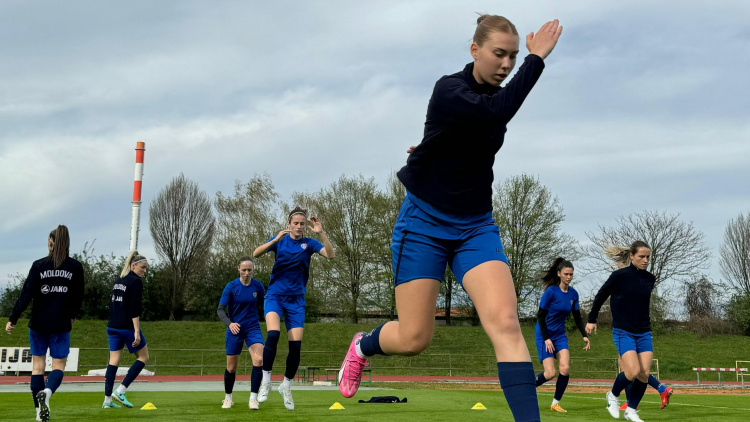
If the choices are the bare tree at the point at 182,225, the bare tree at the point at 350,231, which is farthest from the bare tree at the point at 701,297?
the bare tree at the point at 182,225

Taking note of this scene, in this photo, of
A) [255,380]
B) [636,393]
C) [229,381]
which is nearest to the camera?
[636,393]

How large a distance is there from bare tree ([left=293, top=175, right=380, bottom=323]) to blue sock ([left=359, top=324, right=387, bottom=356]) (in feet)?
141

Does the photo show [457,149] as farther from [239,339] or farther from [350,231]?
[350,231]

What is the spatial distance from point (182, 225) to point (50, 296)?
48101mm

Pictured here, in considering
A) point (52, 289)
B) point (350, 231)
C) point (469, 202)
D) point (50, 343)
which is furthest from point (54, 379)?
point (350, 231)

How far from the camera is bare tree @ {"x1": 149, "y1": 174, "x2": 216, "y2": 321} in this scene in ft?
178

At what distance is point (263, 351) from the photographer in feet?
32.5

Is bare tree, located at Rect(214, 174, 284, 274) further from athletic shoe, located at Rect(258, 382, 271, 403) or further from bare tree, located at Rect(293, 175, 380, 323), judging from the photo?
athletic shoe, located at Rect(258, 382, 271, 403)

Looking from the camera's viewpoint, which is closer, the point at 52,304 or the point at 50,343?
the point at 52,304

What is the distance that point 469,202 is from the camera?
3879 mm

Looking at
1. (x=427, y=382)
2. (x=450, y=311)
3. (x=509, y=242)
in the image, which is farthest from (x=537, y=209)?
(x=427, y=382)

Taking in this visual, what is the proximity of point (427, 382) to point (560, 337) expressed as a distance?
14483 millimetres

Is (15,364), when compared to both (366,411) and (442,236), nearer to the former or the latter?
(366,411)

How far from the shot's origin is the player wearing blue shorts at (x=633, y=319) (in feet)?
30.8
